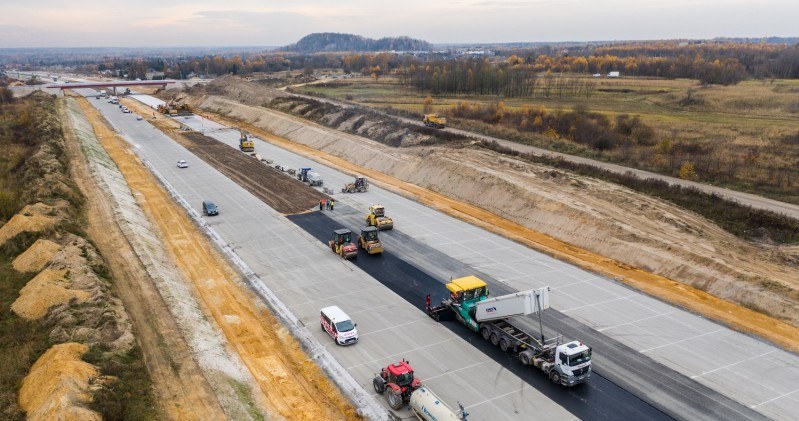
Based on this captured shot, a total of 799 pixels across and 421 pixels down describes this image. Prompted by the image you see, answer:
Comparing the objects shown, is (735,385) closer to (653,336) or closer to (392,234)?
(653,336)

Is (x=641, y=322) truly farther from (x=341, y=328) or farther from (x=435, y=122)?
(x=435, y=122)

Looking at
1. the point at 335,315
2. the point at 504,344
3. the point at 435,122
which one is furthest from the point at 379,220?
the point at 435,122

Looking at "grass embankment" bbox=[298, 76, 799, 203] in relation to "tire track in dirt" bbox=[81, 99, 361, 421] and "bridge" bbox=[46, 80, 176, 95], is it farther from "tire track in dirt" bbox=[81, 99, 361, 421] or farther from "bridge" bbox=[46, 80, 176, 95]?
"bridge" bbox=[46, 80, 176, 95]

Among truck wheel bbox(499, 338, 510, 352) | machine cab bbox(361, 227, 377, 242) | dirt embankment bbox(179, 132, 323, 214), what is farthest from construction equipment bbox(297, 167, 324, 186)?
truck wheel bbox(499, 338, 510, 352)

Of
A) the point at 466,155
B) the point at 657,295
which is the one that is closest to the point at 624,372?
the point at 657,295

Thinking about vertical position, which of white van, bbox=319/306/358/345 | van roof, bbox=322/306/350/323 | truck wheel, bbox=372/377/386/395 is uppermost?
van roof, bbox=322/306/350/323

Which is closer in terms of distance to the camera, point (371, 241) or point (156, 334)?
point (156, 334)
